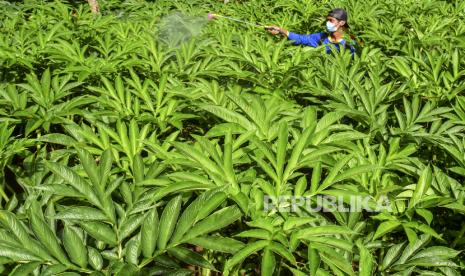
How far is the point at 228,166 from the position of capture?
1531 mm

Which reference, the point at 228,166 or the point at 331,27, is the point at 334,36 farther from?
the point at 228,166

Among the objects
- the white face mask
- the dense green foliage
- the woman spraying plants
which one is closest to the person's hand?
the woman spraying plants

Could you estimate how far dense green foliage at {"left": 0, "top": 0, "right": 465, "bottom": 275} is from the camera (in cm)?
131

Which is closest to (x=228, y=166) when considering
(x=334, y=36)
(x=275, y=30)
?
(x=334, y=36)

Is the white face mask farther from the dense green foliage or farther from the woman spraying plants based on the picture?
the dense green foliage

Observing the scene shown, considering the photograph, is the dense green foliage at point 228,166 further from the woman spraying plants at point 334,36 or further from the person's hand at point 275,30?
the person's hand at point 275,30

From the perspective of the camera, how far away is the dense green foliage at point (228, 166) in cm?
131

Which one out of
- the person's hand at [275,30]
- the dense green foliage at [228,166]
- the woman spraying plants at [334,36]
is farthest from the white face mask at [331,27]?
the dense green foliage at [228,166]

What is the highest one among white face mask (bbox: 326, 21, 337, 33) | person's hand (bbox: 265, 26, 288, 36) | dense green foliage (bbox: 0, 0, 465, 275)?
dense green foliage (bbox: 0, 0, 465, 275)

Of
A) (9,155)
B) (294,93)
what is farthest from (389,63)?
(9,155)

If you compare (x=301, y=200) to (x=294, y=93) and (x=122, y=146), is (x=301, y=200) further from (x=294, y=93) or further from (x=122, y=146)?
(x=294, y=93)

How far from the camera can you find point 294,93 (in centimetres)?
273

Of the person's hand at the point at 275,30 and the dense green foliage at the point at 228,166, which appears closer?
the dense green foliage at the point at 228,166

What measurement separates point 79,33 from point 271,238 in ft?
10.5
